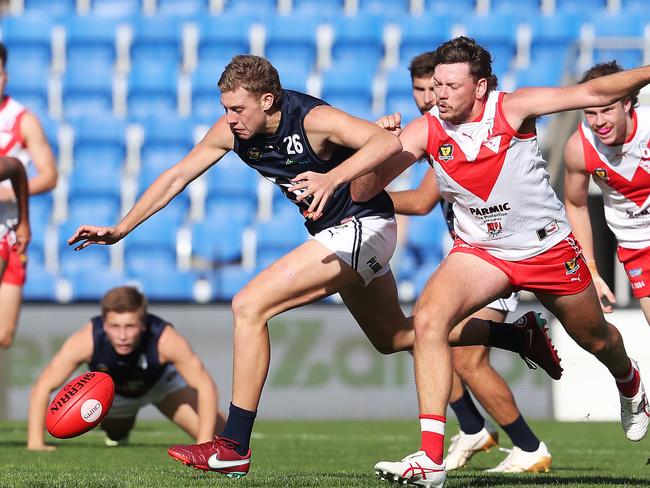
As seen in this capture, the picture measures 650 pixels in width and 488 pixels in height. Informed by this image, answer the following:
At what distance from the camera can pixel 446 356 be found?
579cm

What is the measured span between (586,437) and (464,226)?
522 centimetres

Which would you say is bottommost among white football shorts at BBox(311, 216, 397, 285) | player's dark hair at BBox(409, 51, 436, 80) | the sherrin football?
the sherrin football

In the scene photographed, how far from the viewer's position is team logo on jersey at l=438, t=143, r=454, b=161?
19.8ft

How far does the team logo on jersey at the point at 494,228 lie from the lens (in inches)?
240

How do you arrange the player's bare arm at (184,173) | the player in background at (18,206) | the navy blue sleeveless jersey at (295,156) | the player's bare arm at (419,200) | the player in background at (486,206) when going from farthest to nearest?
the player in background at (18,206), the player's bare arm at (419,200), the player's bare arm at (184,173), the navy blue sleeveless jersey at (295,156), the player in background at (486,206)

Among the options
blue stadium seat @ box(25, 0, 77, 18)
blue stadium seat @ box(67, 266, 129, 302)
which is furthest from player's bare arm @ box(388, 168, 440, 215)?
blue stadium seat @ box(25, 0, 77, 18)

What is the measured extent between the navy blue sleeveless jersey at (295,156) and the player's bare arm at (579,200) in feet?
4.79

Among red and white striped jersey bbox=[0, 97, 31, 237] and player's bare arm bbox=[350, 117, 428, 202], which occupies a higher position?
red and white striped jersey bbox=[0, 97, 31, 237]

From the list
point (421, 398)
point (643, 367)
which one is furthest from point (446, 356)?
point (643, 367)

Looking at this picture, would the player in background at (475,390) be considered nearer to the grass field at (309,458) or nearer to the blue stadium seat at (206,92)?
the grass field at (309,458)

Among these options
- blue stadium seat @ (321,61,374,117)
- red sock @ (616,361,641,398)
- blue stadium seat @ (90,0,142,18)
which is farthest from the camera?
blue stadium seat @ (90,0,142,18)

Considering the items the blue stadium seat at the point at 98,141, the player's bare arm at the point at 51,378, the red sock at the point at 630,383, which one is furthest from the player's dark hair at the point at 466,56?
the blue stadium seat at the point at 98,141

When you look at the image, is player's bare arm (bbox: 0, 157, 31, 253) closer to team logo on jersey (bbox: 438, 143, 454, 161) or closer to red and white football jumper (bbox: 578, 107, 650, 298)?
team logo on jersey (bbox: 438, 143, 454, 161)

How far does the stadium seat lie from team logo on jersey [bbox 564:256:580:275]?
1317 centimetres
